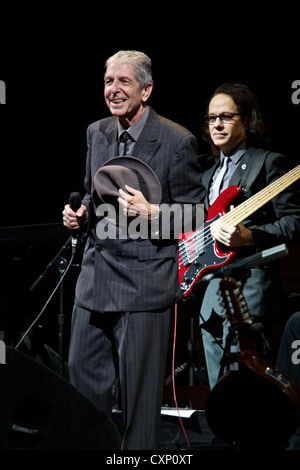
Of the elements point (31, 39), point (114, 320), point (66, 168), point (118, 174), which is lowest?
point (114, 320)

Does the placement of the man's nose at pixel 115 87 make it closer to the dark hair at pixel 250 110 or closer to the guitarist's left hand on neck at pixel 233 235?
the guitarist's left hand on neck at pixel 233 235

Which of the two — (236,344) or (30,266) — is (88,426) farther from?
(30,266)

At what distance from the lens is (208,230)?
9.83 ft

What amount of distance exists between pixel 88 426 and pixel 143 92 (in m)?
1.35

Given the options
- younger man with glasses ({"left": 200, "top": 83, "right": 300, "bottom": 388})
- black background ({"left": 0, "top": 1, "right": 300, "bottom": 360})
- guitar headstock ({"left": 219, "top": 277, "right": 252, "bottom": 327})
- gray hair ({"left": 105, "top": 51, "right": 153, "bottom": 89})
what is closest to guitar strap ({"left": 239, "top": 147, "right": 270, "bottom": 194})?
younger man with glasses ({"left": 200, "top": 83, "right": 300, "bottom": 388})

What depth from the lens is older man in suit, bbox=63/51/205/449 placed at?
2.02 meters

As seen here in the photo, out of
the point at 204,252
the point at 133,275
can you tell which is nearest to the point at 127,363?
the point at 133,275

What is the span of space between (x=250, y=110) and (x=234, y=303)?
1.11 meters

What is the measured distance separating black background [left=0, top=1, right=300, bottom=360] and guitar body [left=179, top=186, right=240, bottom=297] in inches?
59.0

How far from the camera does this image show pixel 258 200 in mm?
2838

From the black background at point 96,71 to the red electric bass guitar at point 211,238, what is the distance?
151 cm

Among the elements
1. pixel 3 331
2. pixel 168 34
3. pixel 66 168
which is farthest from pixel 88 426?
pixel 168 34

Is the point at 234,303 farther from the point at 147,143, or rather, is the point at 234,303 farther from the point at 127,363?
the point at 147,143

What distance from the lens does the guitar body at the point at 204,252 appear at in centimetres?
289
